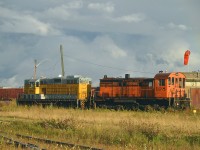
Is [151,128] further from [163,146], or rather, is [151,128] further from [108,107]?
[108,107]

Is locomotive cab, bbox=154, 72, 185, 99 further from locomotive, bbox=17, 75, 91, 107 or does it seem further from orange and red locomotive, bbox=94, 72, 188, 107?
locomotive, bbox=17, 75, 91, 107

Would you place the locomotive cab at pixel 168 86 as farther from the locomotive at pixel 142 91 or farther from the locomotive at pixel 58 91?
the locomotive at pixel 58 91

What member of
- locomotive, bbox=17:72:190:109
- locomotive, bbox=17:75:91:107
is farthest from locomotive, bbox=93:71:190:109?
locomotive, bbox=17:75:91:107

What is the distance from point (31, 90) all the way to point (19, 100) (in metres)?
1.94

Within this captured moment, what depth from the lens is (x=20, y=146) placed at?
43.1ft

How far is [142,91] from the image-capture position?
3609 centimetres

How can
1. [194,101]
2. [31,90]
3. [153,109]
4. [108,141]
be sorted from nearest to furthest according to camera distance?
[108,141]
[153,109]
[194,101]
[31,90]

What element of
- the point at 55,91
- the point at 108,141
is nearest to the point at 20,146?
the point at 108,141

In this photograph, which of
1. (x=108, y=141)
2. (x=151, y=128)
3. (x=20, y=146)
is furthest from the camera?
(x=151, y=128)

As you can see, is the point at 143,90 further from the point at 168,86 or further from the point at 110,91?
the point at 110,91

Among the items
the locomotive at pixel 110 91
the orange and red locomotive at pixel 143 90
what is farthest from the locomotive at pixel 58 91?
the orange and red locomotive at pixel 143 90

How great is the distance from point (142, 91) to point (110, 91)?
374 cm

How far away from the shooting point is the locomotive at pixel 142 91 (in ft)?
113

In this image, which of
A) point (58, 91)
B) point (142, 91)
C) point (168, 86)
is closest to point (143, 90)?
point (142, 91)
